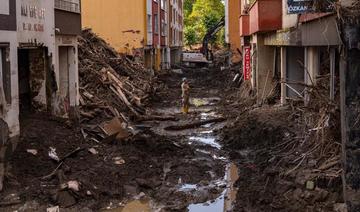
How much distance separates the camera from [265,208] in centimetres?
1042

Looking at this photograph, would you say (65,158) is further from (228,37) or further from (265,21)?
(228,37)

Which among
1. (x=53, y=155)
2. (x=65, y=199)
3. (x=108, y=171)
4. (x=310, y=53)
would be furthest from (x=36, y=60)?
(x=310, y=53)

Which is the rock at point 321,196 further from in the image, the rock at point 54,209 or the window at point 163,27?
the window at point 163,27

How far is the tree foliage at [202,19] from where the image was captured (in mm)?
80750

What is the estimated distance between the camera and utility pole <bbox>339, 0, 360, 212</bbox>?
8477 millimetres

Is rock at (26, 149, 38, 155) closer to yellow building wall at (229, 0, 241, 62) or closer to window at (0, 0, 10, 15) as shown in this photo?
window at (0, 0, 10, 15)

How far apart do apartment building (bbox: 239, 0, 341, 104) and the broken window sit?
240 inches

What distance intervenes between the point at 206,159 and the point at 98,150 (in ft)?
10.4

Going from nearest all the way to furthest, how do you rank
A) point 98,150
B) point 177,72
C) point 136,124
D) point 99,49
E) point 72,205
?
1. point 72,205
2. point 98,150
3. point 136,124
4. point 99,49
5. point 177,72

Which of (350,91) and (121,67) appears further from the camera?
(121,67)

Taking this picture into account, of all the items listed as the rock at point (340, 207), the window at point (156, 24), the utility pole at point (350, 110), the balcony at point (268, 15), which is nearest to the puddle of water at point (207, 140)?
the balcony at point (268, 15)

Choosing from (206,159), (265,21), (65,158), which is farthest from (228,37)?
(65,158)

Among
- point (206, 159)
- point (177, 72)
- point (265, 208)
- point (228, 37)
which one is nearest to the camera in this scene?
point (265, 208)

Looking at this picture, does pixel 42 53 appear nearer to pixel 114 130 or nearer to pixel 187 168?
pixel 114 130
